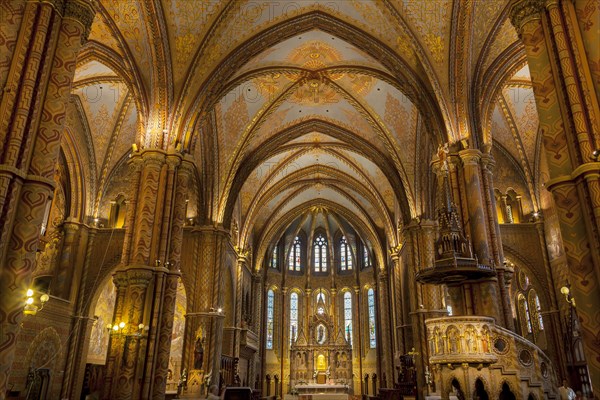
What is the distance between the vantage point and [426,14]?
14188mm

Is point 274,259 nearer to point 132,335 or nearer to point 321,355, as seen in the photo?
point 321,355

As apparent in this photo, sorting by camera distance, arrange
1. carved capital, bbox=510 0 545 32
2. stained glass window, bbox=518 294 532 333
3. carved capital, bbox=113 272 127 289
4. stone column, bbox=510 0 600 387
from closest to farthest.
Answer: stone column, bbox=510 0 600 387 → carved capital, bbox=510 0 545 32 → carved capital, bbox=113 272 127 289 → stained glass window, bbox=518 294 532 333

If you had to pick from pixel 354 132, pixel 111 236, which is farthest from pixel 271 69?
pixel 111 236

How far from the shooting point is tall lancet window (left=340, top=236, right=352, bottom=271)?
3606 cm

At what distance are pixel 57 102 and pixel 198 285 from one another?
13724 mm

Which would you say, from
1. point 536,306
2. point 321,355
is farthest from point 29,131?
point 321,355

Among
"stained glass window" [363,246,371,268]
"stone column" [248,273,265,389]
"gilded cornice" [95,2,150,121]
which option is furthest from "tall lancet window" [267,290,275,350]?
"gilded cornice" [95,2,150,121]

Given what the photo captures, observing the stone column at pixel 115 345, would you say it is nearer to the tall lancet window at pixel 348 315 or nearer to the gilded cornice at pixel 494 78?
the gilded cornice at pixel 494 78

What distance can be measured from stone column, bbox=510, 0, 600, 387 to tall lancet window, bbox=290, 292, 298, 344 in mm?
28977

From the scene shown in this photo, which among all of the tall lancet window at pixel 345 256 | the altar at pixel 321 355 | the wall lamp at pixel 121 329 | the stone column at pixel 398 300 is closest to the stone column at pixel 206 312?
the wall lamp at pixel 121 329

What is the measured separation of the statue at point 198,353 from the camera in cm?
1825

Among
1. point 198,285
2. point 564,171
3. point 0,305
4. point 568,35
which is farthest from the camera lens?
point 198,285

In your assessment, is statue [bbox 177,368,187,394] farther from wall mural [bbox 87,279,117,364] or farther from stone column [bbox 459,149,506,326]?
stone column [bbox 459,149,506,326]

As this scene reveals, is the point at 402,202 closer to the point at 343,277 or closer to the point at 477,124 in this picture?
the point at 477,124
